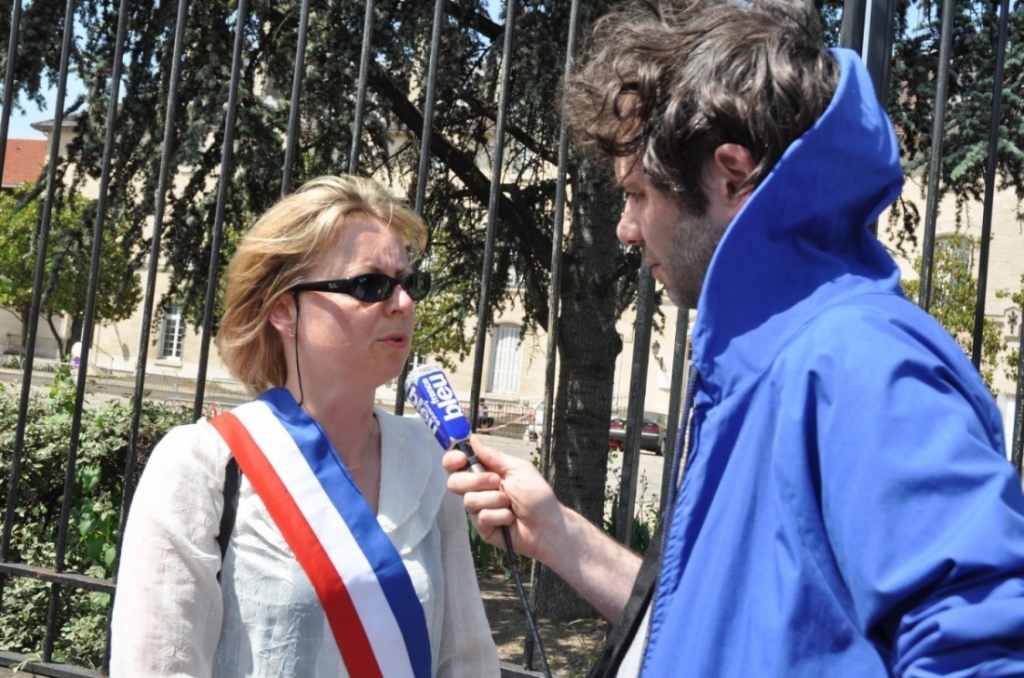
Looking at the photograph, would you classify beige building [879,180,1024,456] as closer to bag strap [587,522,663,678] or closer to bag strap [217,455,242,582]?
bag strap [217,455,242,582]

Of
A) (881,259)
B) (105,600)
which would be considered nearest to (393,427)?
(881,259)

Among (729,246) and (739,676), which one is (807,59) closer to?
(729,246)

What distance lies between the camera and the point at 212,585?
6.39 feet

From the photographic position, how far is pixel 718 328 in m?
1.23

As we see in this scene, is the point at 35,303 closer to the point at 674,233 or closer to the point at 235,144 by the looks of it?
the point at 235,144

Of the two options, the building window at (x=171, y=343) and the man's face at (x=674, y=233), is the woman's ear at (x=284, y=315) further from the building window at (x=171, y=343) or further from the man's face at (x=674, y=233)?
the building window at (x=171, y=343)

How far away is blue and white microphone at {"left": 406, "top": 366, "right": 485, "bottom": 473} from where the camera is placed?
1763 mm

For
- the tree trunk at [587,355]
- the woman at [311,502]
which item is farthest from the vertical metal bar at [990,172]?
the tree trunk at [587,355]

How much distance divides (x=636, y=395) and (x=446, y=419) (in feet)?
4.14

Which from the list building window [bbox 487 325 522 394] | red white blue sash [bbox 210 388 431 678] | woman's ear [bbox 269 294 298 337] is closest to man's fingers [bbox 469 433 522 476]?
red white blue sash [bbox 210 388 431 678]

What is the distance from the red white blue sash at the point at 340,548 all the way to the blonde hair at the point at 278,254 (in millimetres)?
285

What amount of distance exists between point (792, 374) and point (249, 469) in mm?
1267

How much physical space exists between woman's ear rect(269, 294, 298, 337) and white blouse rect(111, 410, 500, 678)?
0.31m

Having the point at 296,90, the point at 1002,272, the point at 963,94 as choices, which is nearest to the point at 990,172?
the point at 296,90
